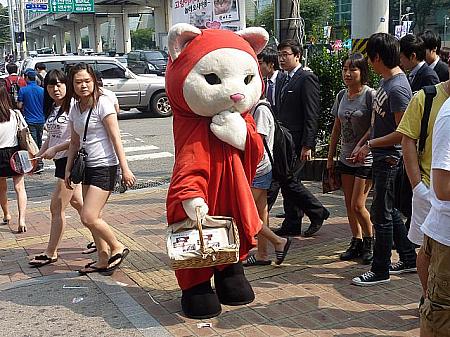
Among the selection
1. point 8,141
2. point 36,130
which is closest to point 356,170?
point 8,141

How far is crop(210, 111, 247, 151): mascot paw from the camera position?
390 cm

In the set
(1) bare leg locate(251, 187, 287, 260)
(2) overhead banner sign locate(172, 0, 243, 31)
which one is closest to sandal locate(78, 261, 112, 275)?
(1) bare leg locate(251, 187, 287, 260)

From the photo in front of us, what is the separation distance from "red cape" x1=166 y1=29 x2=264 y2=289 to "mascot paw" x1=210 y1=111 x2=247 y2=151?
7 cm

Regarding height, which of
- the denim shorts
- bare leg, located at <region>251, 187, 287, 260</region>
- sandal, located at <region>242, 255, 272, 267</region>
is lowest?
sandal, located at <region>242, 255, 272, 267</region>

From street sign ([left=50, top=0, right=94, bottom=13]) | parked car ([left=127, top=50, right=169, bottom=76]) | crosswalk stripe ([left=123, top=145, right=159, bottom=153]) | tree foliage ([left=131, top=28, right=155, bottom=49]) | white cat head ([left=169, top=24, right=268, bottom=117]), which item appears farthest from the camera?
tree foliage ([left=131, top=28, right=155, bottom=49])

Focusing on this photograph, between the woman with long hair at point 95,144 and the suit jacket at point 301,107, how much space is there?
5.67 ft

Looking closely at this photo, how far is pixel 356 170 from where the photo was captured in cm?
483

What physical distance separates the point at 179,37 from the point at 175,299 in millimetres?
1939

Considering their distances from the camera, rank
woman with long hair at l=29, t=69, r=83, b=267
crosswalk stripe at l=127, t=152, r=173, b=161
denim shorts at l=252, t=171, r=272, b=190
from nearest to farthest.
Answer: denim shorts at l=252, t=171, r=272, b=190 → woman with long hair at l=29, t=69, r=83, b=267 → crosswalk stripe at l=127, t=152, r=173, b=161

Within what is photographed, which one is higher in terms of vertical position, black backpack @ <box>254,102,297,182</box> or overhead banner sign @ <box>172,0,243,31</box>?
overhead banner sign @ <box>172,0,243,31</box>

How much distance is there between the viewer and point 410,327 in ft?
12.4

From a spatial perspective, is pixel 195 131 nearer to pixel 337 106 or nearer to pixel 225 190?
pixel 225 190

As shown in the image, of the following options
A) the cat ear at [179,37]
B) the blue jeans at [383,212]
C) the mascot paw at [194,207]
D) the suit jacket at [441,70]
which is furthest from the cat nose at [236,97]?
the suit jacket at [441,70]

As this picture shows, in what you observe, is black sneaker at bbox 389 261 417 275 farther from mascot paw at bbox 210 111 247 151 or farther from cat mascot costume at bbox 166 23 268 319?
mascot paw at bbox 210 111 247 151
